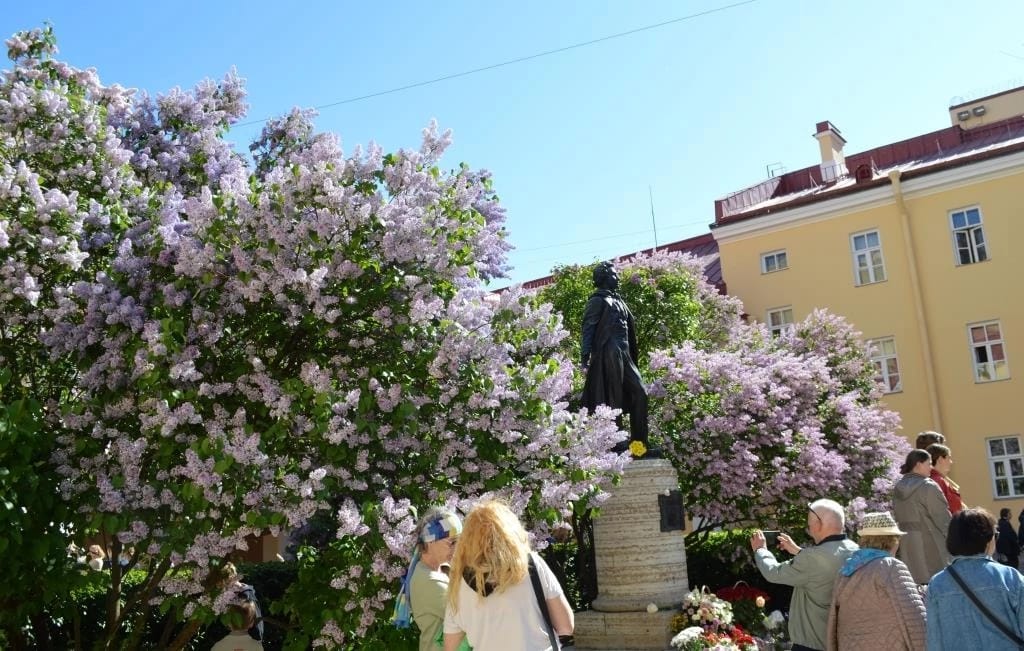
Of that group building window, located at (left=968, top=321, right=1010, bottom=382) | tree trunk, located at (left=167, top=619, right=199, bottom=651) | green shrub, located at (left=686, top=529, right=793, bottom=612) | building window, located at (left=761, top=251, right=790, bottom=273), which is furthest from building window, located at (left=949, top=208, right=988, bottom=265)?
tree trunk, located at (left=167, top=619, right=199, bottom=651)

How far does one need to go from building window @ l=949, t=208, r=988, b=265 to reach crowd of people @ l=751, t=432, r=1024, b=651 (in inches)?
745

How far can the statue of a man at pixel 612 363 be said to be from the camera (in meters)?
8.29

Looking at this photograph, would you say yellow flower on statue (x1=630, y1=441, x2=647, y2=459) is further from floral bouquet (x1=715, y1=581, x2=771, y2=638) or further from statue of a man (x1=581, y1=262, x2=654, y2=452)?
floral bouquet (x1=715, y1=581, x2=771, y2=638)

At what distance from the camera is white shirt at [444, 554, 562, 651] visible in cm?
342

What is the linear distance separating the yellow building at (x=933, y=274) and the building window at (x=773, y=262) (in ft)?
0.11

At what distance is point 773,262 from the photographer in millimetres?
24641

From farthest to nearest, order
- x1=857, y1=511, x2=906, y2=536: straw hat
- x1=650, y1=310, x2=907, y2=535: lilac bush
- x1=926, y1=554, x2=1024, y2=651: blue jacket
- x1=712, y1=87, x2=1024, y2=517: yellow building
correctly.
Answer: x1=712, y1=87, x2=1024, y2=517: yellow building, x1=650, y1=310, x2=907, y2=535: lilac bush, x1=857, y1=511, x2=906, y2=536: straw hat, x1=926, y1=554, x2=1024, y2=651: blue jacket

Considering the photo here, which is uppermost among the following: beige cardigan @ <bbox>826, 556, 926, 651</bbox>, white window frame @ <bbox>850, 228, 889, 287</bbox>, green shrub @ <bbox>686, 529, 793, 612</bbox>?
white window frame @ <bbox>850, 228, 889, 287</bbox>

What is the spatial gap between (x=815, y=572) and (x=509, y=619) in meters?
2.08

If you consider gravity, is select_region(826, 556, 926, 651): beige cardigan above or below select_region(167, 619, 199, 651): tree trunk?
above

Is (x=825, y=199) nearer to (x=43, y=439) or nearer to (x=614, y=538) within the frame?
(x=614, y=538)

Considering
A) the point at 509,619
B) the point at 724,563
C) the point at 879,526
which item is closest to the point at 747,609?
the point at 879,526

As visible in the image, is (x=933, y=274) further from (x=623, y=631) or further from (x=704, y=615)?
(x=704, y=615)

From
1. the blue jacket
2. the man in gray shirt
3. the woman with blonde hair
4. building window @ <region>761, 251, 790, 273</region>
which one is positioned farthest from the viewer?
building window @ <region>761, 251, 790, 273</region>
